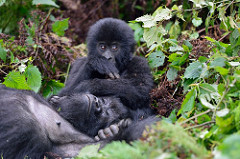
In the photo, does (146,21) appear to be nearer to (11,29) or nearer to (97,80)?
(97,80)

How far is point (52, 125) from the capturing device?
2191 millimetres

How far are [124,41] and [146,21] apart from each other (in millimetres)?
430

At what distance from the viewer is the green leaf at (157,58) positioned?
2861mm

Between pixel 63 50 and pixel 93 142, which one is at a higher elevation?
pixel 63 50

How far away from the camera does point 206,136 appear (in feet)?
5.32

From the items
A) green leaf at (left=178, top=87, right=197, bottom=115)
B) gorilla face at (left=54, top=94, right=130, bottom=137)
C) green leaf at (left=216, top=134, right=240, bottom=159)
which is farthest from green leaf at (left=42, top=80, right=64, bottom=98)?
green leaf at (left=216, top=134, right=240, bottom=159)

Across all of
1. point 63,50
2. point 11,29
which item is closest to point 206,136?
point 63,50

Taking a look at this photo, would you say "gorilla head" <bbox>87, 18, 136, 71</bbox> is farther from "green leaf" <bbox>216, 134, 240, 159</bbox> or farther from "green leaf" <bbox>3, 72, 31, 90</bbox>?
"green leaf" <bbox>216, 134, 240, 159</bbox>

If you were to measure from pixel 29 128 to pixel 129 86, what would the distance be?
117cm

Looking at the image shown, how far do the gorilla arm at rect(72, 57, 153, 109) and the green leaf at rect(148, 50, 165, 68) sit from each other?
0.42 feet

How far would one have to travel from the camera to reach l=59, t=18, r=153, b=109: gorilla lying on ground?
2.82 m

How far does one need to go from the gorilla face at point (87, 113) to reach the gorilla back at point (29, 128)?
3.0 inches

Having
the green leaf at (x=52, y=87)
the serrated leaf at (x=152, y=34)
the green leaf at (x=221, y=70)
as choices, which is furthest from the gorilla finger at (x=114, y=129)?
the green leaf at (x=52, y=87)

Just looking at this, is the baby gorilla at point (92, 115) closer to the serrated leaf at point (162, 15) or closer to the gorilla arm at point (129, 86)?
the gorilla arm at point (129, 86)
